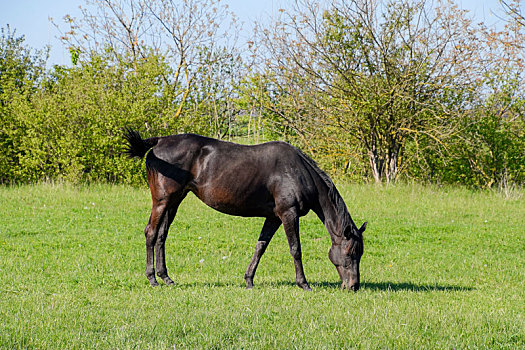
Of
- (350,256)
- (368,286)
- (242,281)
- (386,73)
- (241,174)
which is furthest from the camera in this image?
(386,73)

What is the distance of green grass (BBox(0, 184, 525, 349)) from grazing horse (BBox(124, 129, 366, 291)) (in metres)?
0.61

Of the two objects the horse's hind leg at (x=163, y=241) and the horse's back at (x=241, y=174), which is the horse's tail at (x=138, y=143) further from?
the horse's hind leg at (x=163, y=241)

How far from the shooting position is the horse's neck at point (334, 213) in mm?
7754

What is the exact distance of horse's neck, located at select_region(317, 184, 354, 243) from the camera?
25.4ft

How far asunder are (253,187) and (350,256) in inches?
62.3

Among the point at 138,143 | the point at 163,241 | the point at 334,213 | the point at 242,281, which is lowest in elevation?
the point at 242,281

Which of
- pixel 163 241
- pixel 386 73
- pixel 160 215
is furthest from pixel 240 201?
pixel 386 73

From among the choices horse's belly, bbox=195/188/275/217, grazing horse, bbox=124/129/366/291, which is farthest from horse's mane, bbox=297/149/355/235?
horse's belly, bbox=195/188/275/217

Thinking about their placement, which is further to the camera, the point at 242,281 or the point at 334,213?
the point at 242,281

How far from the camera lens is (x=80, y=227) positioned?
13.3 meters

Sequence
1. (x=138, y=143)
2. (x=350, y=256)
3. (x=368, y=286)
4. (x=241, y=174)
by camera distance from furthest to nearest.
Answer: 1. (x=368, y=286)
2. (x=138, y=143)
3. (x=241, y=174)
4. (x=350, y=256)

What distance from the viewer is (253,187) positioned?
25.6 feet

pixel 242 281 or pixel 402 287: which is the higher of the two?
pixel 402 287

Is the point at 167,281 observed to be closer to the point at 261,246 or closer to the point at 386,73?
the point at 261,246
